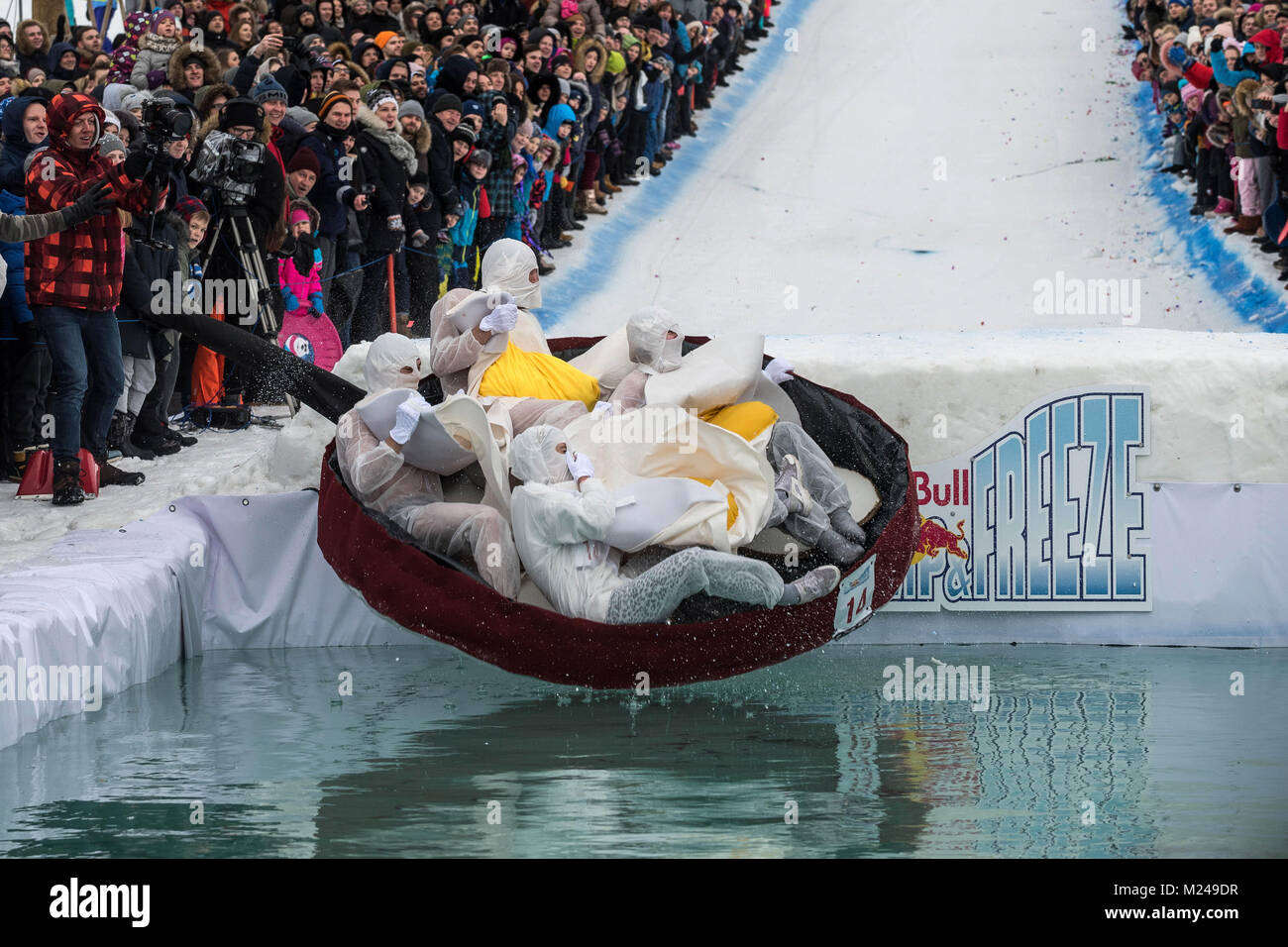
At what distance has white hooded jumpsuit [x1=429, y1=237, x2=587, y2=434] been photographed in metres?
6.50

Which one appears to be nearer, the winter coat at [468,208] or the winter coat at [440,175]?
the winter coat at [440,175]

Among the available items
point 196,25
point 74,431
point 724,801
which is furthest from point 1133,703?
point 196,25

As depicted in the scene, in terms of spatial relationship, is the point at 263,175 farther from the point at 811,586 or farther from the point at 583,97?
the point at 583,97

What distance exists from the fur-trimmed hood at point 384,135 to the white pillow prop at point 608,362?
3.52 meters

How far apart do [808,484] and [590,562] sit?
3.43 ft

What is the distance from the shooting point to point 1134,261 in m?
14.5

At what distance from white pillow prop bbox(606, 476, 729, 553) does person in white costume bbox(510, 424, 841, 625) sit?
0.16 feet

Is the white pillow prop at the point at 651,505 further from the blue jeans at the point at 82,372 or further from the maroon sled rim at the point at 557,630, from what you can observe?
the blue jeans at the point at 82,372

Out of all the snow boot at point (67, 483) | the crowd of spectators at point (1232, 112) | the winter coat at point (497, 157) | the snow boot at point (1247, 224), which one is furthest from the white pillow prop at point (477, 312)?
the snow boot at point (1247, 224)

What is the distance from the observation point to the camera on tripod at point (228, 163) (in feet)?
28.4

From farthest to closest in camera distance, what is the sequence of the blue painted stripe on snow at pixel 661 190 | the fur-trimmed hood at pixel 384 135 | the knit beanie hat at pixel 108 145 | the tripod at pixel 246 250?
the blue painted stripe on snow at pixel 661 190 < the fur-trimmed hood at pixel 384 135 < the tripod at pixel 246 250 < the knit beanie hat at pixel 108 145

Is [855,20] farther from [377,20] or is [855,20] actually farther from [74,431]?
[74,431]

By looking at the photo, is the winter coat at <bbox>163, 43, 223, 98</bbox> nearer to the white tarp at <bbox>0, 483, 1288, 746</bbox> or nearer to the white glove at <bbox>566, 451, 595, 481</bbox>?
the white tarp at <bbox>0, 483, 1288, 746</bbox>

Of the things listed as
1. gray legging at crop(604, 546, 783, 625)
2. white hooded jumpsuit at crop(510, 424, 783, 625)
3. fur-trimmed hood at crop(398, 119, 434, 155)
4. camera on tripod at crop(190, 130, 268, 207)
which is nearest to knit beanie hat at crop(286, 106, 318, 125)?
fur-trimmed hood at crop(398, 119, 434, 155)
